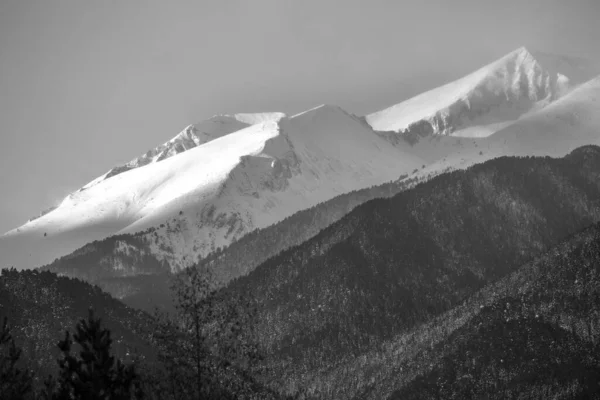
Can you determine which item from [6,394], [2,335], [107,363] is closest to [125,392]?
[107,363]

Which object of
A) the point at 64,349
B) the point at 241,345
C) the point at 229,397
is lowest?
the point at 229,397

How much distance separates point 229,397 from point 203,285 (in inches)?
714

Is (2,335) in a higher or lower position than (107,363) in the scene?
higher

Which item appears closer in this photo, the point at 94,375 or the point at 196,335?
the point at 94,375

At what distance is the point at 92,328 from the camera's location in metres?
92.2

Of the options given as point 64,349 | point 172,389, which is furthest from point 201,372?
point 64,349

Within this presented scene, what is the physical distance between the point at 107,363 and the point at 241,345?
1567 centimetres

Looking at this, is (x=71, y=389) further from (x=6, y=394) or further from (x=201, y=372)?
(x=201, y=372)

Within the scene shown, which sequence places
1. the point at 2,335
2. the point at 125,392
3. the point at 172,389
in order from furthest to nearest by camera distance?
the point at 2,335 → the point at 172,389 → the point at 125,392

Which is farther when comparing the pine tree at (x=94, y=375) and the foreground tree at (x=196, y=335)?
the foreground tree at (x=196, y=335)

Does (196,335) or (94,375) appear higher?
(94,375)

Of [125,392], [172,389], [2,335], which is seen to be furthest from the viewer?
[2,335]

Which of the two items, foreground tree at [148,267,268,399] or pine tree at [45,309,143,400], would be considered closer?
pine tree at [45,309,143,400]

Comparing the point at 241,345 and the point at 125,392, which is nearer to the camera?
the point at 125,392
